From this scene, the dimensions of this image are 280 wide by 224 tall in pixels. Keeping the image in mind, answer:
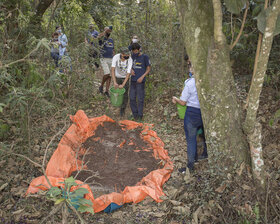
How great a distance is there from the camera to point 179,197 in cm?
305

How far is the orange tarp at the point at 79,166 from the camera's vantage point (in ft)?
10.0

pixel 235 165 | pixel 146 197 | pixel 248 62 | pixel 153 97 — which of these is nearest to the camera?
pixel 235 165

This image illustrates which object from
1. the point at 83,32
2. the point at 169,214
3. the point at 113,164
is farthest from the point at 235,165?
the point at 83,32

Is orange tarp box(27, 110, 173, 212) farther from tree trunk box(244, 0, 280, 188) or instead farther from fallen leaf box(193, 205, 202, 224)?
tree trunk box(244, 0, 280, 188)

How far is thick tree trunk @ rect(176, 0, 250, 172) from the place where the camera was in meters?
2.90

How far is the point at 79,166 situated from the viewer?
3.78 metres

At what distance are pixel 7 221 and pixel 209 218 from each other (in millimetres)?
2075

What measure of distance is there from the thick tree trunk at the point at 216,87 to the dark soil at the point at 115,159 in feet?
4.00

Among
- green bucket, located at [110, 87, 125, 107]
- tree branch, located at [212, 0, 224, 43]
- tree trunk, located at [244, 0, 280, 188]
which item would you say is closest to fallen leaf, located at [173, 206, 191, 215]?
tree trunk, located at [244, 0, 280, 188]

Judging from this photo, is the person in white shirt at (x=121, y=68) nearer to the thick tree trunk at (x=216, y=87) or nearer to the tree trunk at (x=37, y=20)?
the tree trunk at (x=37, y=20)

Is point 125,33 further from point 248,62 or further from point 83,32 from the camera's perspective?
point 248,62

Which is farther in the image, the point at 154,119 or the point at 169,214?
the point at 154,119

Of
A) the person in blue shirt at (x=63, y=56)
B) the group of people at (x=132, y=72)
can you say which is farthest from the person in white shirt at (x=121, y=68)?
the person in blue shirt at (x=63, y=56)

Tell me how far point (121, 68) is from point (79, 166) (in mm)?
2490
